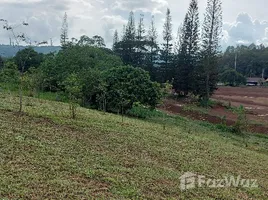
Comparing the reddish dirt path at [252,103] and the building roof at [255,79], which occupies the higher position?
the building roof at [255,79]

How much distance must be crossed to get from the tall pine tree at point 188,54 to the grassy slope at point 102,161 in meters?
23.3

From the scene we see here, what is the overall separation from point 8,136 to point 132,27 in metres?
38.1

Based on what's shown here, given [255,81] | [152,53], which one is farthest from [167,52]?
[255,81]

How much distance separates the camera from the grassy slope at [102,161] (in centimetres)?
493

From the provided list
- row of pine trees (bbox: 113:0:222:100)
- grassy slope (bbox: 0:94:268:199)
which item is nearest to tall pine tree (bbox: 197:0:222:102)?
row of pine trees (bbox: 113:0:222:100)

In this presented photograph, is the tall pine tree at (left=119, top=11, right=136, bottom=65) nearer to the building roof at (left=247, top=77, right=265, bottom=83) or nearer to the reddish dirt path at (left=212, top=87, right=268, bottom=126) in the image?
the reddish dirt path at (left=212, top=87, right=268, bottom=126)

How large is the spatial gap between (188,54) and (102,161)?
28.9 metres

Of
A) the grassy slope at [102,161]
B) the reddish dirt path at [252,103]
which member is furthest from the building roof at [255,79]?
the grassy slope at [102,161]

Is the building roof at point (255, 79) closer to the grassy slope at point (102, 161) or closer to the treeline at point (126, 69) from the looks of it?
the treeline at point (126, 69)

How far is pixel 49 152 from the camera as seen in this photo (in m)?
6.23

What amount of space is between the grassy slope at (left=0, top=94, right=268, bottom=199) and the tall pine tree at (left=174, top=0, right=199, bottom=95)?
76.6 ft

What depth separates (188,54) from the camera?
3384 centimetres

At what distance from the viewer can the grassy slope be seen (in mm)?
4926

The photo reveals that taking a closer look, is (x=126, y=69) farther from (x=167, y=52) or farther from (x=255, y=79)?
(x=255, y=79)
